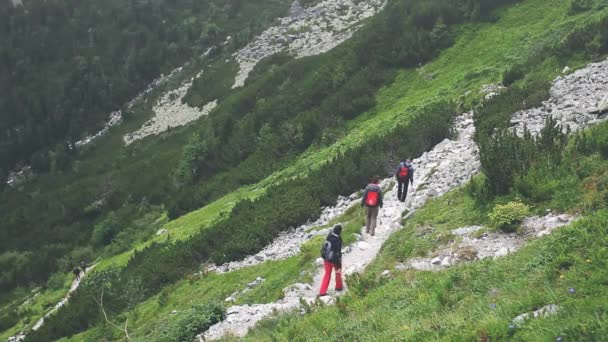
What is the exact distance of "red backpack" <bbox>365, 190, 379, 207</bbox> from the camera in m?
15.3

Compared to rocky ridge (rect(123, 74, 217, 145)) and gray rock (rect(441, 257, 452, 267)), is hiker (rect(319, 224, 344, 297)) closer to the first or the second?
gray rock (rect(441, 257, 452, 267))

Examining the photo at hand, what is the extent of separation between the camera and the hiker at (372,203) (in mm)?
15375

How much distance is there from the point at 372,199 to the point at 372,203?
0.12 metres

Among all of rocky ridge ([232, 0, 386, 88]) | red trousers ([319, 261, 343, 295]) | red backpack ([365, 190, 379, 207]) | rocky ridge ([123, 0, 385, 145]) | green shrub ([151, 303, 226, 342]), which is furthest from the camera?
rocky ridge ([123, 0, 385, 145])

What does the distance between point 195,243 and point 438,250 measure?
42.6ft

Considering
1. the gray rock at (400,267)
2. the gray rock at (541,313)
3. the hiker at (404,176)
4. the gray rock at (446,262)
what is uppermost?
the gray rock at (541,313)

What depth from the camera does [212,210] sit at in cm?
2859

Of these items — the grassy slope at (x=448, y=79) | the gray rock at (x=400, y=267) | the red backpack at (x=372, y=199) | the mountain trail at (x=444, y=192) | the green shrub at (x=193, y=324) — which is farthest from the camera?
the grassy slope at (x=448, y=79)

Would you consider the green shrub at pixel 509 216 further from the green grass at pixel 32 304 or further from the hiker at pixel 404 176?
the green grass at pixel 32 304

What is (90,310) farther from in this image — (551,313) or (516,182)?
(551,313)

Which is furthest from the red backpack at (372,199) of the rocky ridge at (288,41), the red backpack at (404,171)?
the rocky ridge at (288,41)

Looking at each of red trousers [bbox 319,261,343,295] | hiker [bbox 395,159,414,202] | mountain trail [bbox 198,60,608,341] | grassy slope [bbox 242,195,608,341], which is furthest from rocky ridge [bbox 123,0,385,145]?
grassy slope [bbox 242,195,608,341]

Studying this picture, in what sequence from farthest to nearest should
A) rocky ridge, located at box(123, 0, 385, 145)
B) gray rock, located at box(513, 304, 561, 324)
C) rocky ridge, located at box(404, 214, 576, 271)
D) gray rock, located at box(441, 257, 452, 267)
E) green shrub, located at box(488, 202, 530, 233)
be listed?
rocky ridge, located at box(123, 0, 385, 145) < green shrub, located at box(488, 202, 530, 233) < gray rock, located at box(441, 257, 452, 267) < rocky ridge, located at box(404, 214, 576, 271) < gray rock, located at box(513, 304, 561, 324)

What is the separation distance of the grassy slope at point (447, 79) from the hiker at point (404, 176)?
853cm
